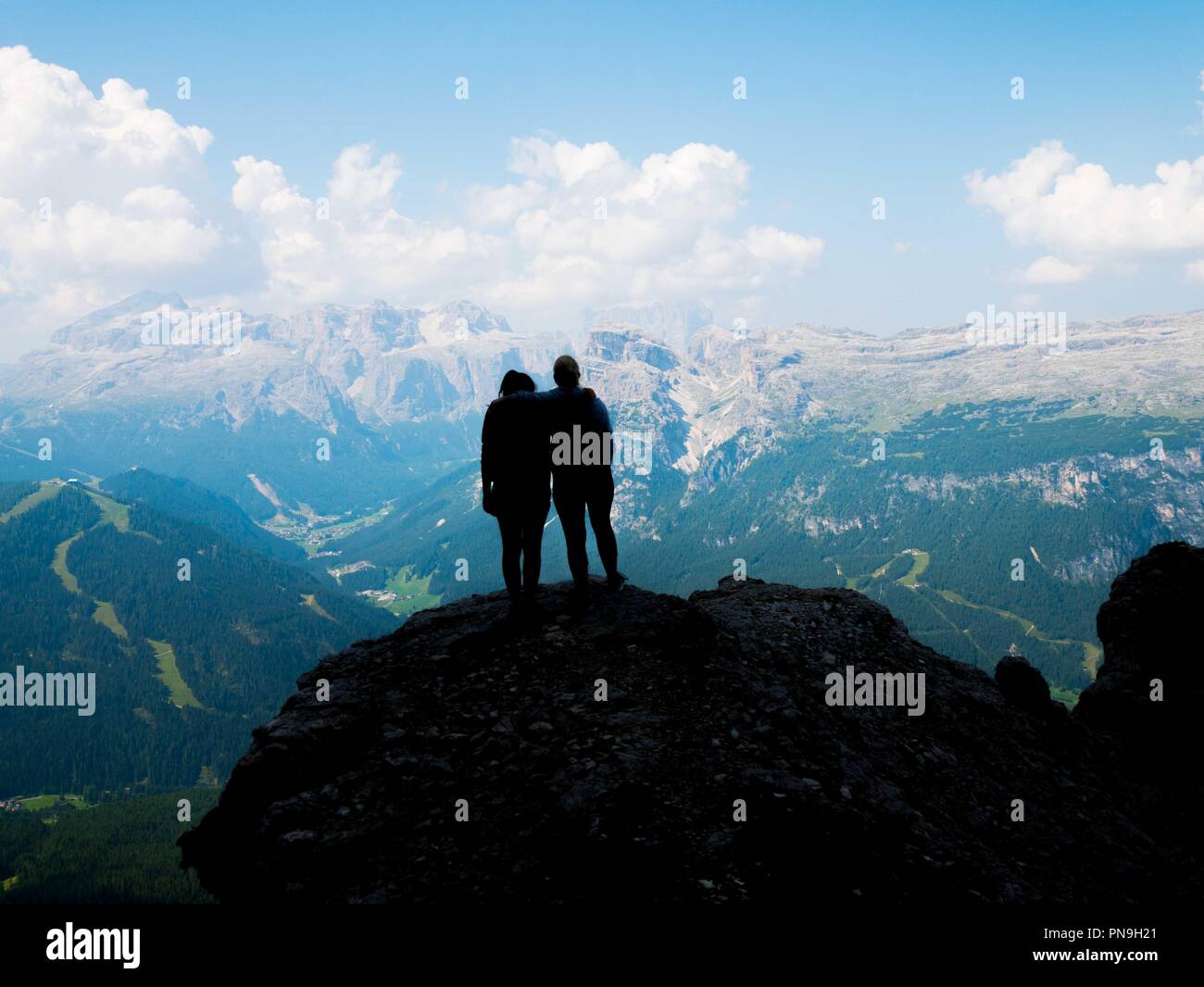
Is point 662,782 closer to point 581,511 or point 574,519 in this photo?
point 574,519

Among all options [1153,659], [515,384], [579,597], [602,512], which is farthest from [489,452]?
[1153,659]

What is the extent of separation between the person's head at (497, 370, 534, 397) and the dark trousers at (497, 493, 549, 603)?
8.19ft

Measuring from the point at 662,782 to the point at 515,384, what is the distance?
8975 mm

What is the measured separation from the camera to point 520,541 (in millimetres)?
15523

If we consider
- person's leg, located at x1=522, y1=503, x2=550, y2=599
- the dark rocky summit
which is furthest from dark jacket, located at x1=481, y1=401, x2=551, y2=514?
the dark rocky summit

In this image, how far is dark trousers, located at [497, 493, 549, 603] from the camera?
49.7ft

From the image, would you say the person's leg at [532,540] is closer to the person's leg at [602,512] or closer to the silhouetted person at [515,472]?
the silhouetted person at [515,472]

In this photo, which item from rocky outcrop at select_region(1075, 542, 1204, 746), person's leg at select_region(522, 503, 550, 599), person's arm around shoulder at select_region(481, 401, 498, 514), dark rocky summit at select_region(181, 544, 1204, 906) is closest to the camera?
dark rocky summit at select_region(181, 544, 1204, 906)

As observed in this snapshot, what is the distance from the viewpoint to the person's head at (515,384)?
1530 cm

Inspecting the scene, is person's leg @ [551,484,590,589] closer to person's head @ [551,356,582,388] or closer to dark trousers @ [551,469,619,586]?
dark trousers @ [551,469,619,586]
